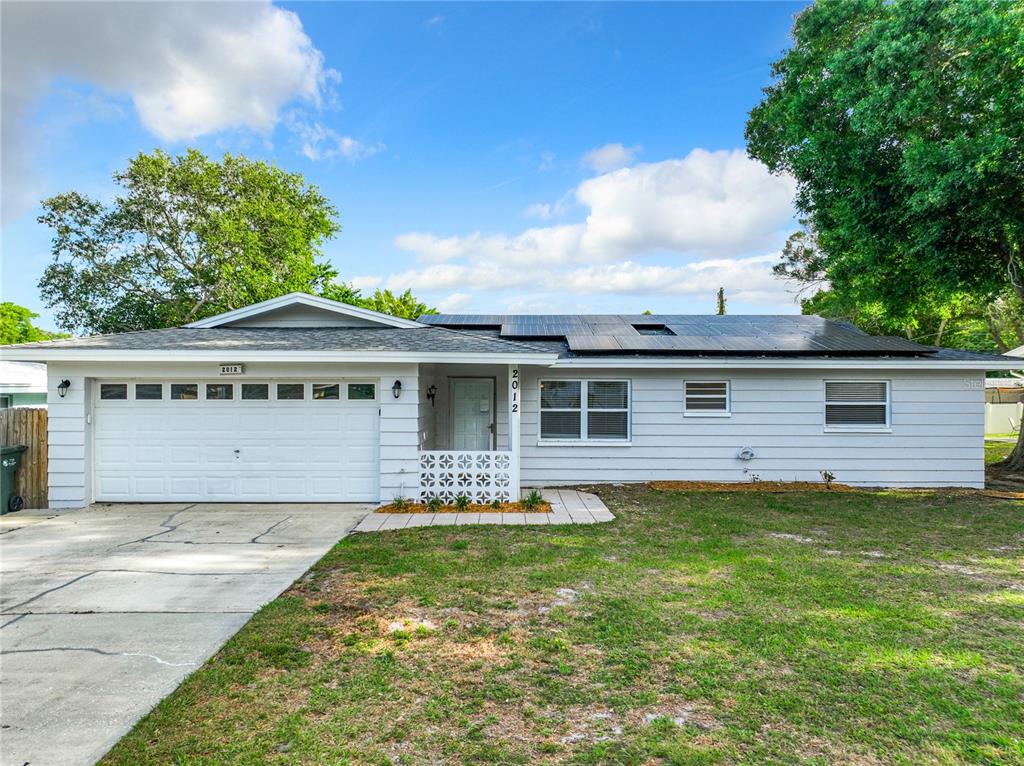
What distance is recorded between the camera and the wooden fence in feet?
26.0

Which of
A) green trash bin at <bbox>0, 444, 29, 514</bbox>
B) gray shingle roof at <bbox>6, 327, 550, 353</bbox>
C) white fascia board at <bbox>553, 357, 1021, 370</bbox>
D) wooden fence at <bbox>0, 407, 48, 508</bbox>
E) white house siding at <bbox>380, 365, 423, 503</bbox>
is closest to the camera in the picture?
green trash bin at <bbox>0, 444, 29, 514</bbox>

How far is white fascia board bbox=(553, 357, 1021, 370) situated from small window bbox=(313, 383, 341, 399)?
387cm

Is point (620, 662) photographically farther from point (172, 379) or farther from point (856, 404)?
point (856, 404)

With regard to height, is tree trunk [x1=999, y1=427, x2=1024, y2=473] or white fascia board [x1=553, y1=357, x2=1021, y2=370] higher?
white fascia board [x1=553, y1=357, x2=1021, y2=370]

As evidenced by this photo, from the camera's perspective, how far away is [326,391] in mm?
8234

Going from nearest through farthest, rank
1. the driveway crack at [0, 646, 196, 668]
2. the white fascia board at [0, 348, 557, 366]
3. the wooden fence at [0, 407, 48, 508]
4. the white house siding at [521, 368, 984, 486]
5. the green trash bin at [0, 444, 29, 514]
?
the driveway crack at [0, 646, 196, 668] < the white fascia board at [0, 348, 557, 366] < the green trash bin at [0, 444, 29, 514] < the wooden fence at [0, 407, 48, 508] < the white house siding at [521, 368, 984, 486]

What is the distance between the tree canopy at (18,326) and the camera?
36062 mm

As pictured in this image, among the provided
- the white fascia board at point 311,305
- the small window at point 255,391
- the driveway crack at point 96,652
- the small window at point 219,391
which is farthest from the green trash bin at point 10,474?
the driveway crack at point 96,652

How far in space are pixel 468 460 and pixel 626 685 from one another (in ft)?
17.5

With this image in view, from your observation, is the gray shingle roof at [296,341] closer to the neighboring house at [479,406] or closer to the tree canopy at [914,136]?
the neighboring house at [479,406]

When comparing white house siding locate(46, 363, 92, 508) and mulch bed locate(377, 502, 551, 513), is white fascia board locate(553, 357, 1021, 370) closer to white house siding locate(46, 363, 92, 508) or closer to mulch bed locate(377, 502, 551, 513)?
mulch bed locate(377, 502, 551, 513)

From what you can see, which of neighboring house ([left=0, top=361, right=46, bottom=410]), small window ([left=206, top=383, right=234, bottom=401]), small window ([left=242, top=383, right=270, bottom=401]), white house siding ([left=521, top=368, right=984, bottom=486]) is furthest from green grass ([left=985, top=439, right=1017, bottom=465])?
neighboring house ([left=0, top=361, right=46, bottom=410])

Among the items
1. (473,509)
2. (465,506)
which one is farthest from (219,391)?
(473,509)

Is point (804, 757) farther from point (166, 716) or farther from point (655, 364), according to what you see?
point (655, 364)
